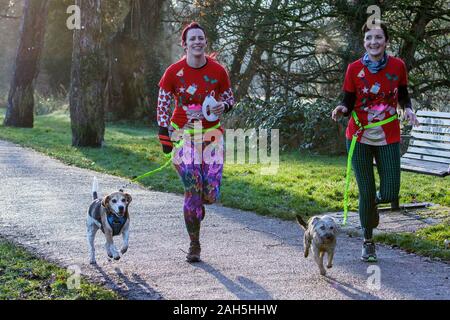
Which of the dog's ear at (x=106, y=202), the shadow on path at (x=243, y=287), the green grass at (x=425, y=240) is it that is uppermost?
the dog's ear at (x=106, y=202)

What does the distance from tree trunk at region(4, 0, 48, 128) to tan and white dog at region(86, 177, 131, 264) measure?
59.3 feet

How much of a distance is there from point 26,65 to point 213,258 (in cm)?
1867

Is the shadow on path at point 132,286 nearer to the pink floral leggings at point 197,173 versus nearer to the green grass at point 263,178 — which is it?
the pink floral leggings at point 197,173

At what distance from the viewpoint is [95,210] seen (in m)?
6.40

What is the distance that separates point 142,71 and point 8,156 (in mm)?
11163

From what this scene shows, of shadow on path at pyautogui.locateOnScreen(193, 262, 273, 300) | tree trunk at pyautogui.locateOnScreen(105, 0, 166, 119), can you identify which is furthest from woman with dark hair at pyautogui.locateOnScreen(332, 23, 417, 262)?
tree trunk at pyautogui.locateOnScreen(105, 0, 166, 119)

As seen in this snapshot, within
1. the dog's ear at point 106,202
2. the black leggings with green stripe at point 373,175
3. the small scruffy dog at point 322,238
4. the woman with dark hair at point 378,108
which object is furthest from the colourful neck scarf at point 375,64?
the dog's ear at point 106,202

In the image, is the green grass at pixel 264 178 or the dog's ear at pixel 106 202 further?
the green grass at pixel 264 178

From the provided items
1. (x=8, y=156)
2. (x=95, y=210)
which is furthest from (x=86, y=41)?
(x=95, y=210)

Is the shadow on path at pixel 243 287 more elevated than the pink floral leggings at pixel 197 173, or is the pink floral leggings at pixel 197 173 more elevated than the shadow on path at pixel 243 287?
the pink floral leggings at pixel 197 173

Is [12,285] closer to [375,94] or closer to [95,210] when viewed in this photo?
[95,210]

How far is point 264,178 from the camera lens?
40.2 feet

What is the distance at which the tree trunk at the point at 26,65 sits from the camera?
77.3 feet

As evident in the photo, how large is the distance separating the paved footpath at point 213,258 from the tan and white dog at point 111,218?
0.58ft
